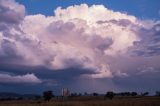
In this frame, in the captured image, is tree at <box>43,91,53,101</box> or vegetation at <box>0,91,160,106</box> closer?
vegetation at <box>0,91,160,106</box>

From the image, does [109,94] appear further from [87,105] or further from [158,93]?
[87,105]

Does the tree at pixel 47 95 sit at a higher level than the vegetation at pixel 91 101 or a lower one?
higher

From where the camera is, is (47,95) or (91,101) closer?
(91,101)

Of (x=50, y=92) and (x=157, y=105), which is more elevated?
(x=50, y=92)

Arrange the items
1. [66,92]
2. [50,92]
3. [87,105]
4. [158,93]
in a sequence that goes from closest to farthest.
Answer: [87,105]
[66,92]
[50,92]
[158,93]

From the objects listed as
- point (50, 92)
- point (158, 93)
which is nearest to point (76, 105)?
point (50, 92)

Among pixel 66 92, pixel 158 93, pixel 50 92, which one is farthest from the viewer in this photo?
pixel 158 93

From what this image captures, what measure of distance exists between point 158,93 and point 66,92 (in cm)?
9937

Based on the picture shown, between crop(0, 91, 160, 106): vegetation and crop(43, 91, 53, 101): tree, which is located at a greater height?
crop(43, 91, 53, 101): tree

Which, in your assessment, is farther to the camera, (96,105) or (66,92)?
(66,92)

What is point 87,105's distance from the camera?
46594 mm

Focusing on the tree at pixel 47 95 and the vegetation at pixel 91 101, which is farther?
the tree at pixel 47 95

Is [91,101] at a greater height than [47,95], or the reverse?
[47,95]

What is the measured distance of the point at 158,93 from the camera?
481 ft
